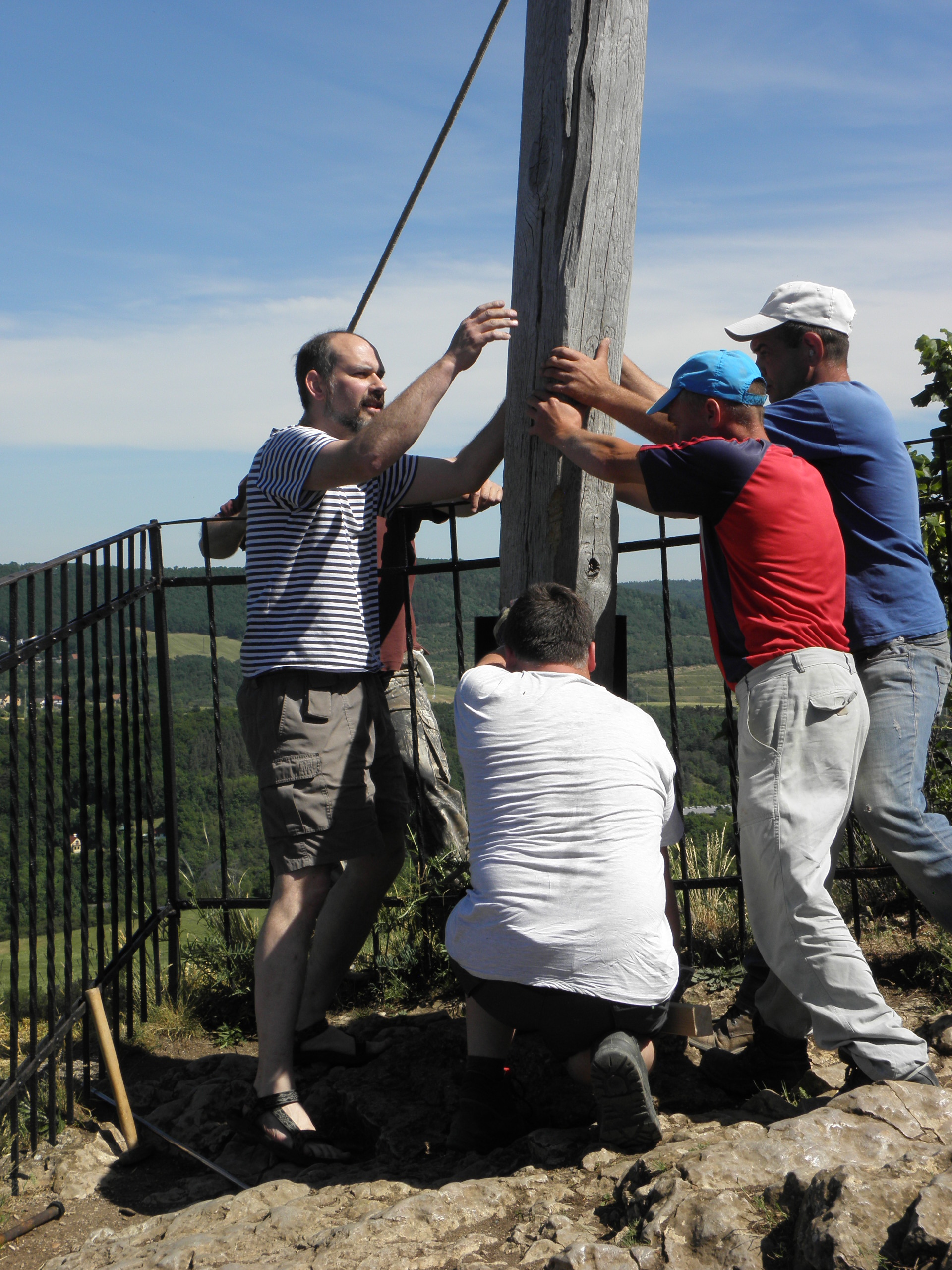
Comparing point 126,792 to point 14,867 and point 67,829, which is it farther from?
point 14,867

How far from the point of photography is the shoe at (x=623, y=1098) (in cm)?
224

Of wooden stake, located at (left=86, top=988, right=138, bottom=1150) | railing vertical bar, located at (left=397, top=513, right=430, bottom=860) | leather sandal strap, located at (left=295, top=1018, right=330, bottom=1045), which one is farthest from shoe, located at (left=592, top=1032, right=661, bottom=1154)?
railing vertical bar, located at (left=397, top=513, right=430, bottom=860)

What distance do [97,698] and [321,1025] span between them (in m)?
1.28

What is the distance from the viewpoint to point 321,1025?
3.30 metres

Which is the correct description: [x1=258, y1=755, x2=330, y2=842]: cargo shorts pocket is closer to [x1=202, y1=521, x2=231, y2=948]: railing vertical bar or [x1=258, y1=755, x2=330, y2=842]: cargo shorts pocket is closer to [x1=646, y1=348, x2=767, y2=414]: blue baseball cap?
[x1=202, y1=521, x2=231, y2=948]: railing vertical bar

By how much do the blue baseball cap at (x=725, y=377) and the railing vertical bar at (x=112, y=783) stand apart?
1.97 metres

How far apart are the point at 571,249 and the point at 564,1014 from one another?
1.98 m

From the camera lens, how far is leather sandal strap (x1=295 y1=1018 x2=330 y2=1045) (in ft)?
10.8

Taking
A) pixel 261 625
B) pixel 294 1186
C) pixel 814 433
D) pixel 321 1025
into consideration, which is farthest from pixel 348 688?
pixel 814 433

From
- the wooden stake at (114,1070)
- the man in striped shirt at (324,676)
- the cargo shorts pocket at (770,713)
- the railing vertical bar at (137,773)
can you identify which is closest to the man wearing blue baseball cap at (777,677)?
the cargo shorts pocket at (770,713)

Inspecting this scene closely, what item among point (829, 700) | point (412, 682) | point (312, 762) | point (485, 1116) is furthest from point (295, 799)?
point (829, 700)

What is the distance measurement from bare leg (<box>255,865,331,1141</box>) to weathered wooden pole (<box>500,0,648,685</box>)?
1055 millimetres

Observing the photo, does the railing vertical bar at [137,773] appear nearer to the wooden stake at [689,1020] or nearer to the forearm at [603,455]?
the forearm at [603,455]

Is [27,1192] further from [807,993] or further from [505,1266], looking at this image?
[807,993]
